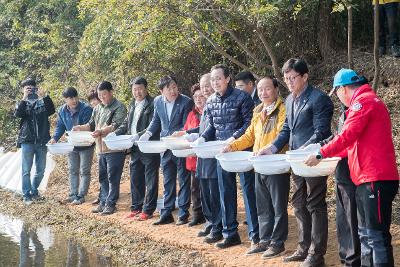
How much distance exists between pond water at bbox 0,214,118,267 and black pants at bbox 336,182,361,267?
2308mm

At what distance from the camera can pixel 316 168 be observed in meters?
5.63

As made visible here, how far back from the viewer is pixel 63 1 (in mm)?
16969

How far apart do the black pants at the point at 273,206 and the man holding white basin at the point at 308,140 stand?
0.73 ft

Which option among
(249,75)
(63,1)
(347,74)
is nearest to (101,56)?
(63,1)

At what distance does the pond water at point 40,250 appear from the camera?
7.21 meters

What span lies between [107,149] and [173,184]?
3.82ft

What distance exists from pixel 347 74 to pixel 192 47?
6.07 metres

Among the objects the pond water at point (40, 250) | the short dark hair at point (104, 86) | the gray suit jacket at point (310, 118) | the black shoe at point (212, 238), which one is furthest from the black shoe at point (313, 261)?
the short dark hair at point (104, 86)

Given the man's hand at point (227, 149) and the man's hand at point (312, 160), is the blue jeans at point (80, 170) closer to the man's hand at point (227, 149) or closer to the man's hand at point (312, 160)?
the man's hand at point (227, 149)

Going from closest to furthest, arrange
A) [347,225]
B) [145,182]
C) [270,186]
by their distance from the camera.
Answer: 1. [347,225]
2. [270,186]
3. [145,182]

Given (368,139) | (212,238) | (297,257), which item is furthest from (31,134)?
(368,139)

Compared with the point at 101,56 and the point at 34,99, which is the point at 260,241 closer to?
the point at 34,99

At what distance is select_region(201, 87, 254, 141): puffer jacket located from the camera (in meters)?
6.91

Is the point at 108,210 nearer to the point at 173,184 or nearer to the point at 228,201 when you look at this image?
the point at 173,184
